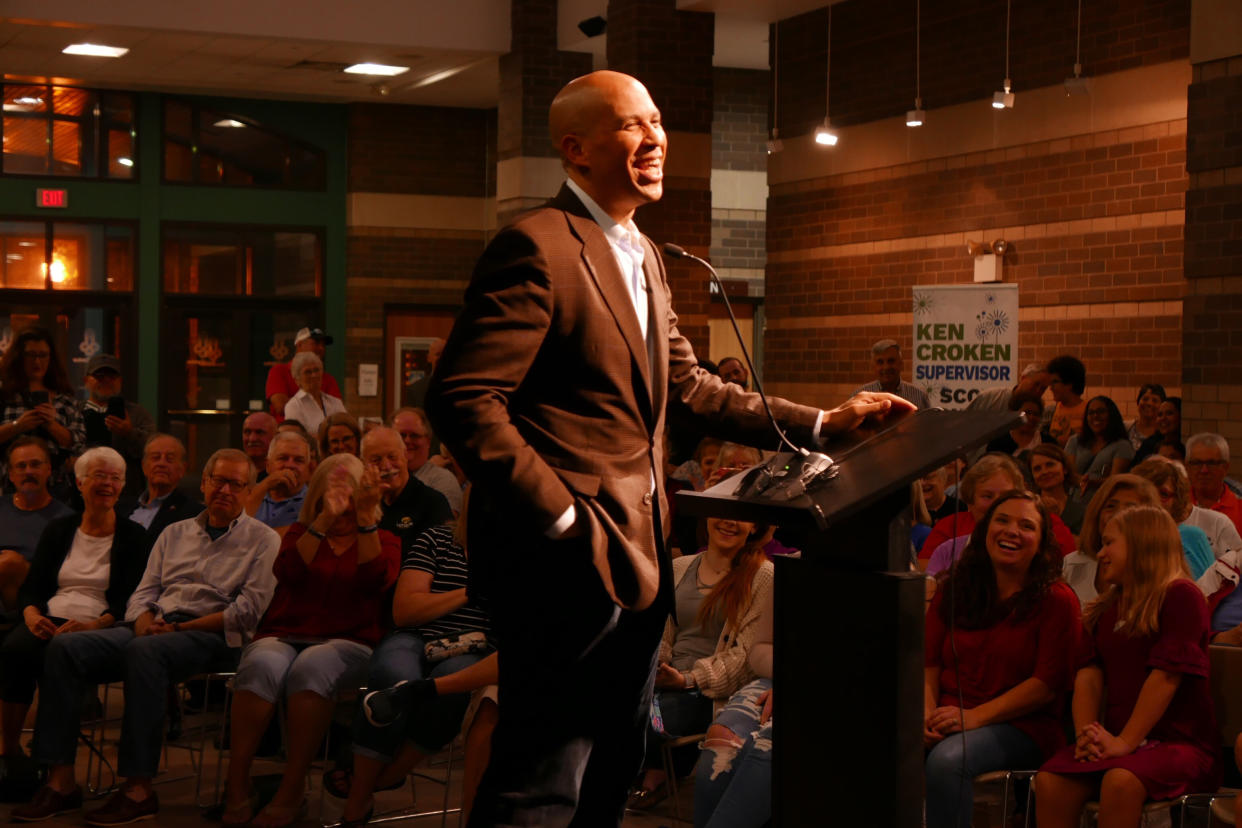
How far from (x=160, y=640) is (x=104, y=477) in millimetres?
857

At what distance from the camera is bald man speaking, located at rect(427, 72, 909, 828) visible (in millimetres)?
2227

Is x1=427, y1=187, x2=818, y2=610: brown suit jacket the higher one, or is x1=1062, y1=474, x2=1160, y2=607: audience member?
x1=427, y1=187, x2=818, y2=610: brown suit jacket

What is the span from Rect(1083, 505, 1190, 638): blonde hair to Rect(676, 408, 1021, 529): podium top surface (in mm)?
1971

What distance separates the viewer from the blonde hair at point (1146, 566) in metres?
4.17

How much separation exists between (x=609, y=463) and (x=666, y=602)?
0.26 m

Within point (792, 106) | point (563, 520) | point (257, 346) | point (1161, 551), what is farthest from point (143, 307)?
point (563, 520)

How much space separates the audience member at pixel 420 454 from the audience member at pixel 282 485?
0.62 meters

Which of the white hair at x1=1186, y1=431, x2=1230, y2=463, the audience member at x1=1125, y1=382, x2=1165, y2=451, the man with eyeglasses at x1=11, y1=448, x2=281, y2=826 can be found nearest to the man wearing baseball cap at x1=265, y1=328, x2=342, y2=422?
the man with eyeglasses at x1=11, y1=448, x2=281, y2=826

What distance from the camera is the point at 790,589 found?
2.45m

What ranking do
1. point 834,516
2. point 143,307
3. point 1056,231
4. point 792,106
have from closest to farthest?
1. point 834,516
2. point 1056,231
3. point 792,106
4. point 143,307

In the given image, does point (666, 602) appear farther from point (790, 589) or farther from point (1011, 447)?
point (1011, 447)

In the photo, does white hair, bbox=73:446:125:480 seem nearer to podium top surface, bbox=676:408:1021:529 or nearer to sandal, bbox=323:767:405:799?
Answer: sandal, bbox=323:767:405:799

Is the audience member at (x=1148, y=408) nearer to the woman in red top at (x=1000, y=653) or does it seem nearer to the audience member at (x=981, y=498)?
the audience member at (x=981, y=498)

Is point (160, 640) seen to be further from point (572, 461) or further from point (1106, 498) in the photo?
point (572, 461)
